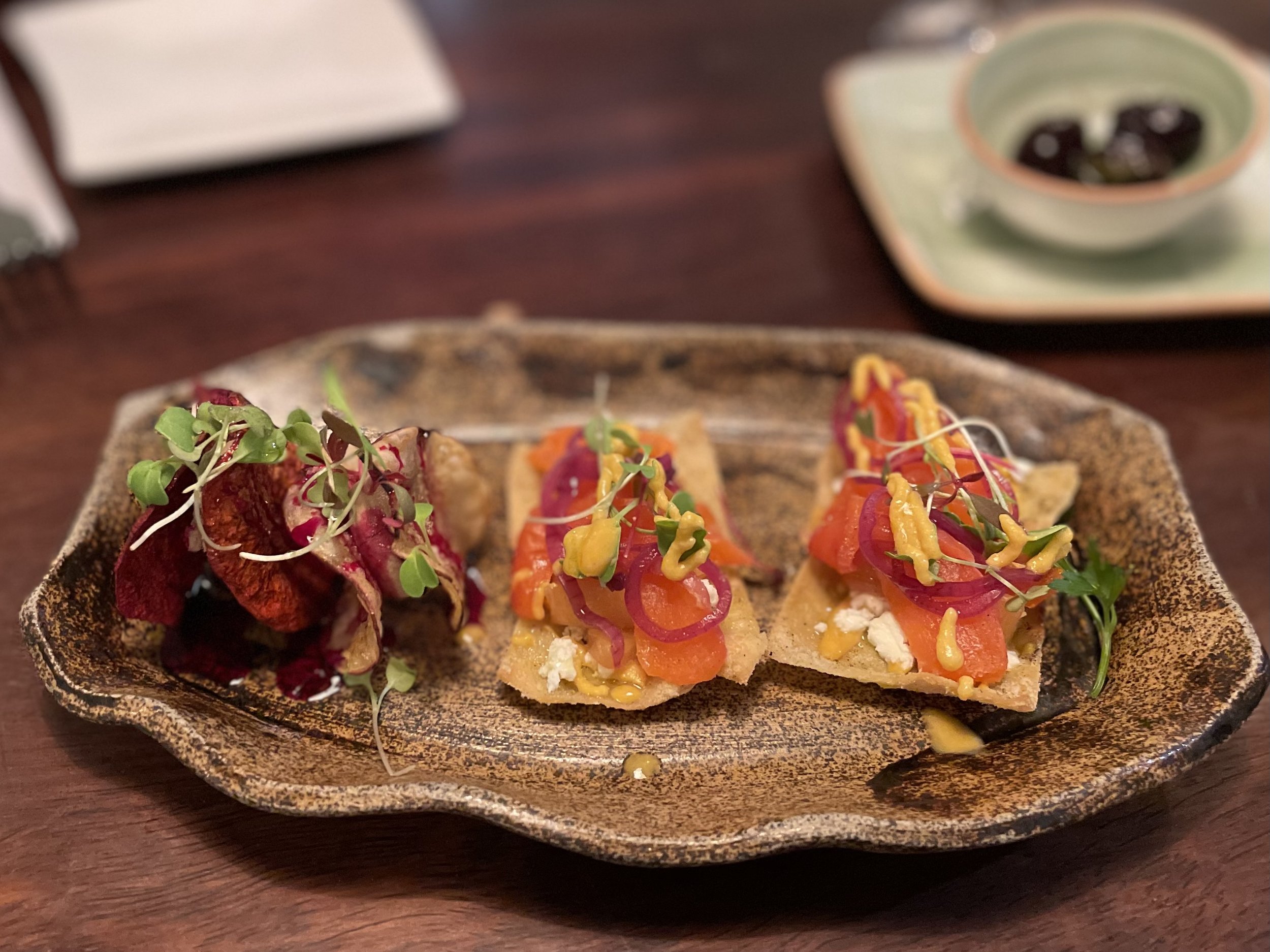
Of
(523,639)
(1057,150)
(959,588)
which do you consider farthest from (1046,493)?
(1057,150)

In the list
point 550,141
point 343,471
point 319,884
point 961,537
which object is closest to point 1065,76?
point 550,141

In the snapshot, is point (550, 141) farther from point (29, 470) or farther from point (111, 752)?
→ point (111, 752)

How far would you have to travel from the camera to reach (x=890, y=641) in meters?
2.38

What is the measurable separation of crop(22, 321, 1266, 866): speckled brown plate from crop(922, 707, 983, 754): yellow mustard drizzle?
1.2 inches

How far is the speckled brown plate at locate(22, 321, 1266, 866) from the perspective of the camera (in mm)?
2070

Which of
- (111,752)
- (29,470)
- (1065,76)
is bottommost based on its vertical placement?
(111,752)

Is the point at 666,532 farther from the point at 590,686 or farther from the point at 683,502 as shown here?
the point at 590,686

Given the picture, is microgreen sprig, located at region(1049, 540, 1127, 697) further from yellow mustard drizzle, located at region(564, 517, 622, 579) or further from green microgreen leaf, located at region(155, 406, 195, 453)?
green microgreen leaf, located at region(155, 406, 195, 453)

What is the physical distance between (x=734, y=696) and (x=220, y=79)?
389cm

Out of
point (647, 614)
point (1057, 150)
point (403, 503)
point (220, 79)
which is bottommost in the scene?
point (647, 614)

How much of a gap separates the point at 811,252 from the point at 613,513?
6.68 ft

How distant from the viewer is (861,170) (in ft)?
12.6

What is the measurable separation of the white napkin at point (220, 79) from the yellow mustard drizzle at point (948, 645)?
11.0 ft

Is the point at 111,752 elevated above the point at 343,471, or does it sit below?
below
